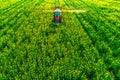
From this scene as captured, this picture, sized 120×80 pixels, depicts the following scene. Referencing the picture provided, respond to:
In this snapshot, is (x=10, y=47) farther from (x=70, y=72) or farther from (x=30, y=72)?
(x=70, y=72)

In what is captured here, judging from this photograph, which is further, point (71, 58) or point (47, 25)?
point (47, 25)

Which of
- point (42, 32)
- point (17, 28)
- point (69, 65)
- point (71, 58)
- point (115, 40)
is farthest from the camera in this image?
point (17, 28)

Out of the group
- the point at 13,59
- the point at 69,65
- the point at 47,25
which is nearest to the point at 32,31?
the point at 47,25

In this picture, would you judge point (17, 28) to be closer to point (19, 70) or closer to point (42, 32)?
point (42, 32)

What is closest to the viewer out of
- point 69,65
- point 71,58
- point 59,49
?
point 69,65

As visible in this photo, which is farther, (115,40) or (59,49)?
(115,40)

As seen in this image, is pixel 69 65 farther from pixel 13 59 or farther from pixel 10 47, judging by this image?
pixel 10 47

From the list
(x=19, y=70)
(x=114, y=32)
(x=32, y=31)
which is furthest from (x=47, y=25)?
(x=19, y=70)

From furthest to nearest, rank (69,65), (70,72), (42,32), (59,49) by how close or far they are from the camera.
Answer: (42,32), (59,49), (69,65), (70,72)

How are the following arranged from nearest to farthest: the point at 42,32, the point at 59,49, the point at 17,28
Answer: the point at 59,49 < the point at 42,32 < the point at 17,28
